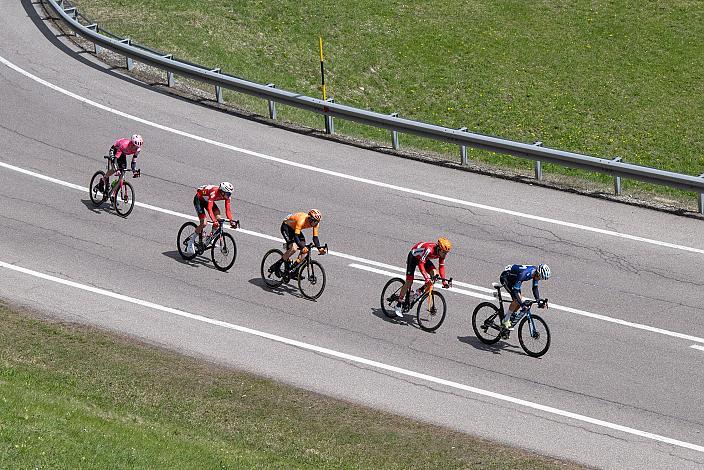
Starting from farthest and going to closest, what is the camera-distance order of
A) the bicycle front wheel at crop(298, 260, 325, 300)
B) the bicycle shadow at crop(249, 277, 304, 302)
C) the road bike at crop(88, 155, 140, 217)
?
the road bike at crop(88, 155, 140, 217) < the bicycle shadow at crop(249, 277, 304, 302) < the bicycle front wheel at crop(298, 260, 325, 300)

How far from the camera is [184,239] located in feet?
73.5

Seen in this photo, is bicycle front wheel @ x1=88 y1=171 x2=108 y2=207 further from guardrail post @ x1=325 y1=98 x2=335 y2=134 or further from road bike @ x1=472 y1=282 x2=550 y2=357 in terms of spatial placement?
road bike @ x1=472 y1=282 x2=550 y2=357

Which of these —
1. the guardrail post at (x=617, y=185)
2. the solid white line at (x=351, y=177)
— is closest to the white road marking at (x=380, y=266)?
the solid white line at (x=351, y=177)

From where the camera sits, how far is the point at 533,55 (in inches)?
1368

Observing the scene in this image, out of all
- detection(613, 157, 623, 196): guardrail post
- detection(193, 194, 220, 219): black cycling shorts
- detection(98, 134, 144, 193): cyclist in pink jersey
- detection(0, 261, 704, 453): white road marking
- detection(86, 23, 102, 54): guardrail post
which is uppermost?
detection(86, 23, 102, 54): guardrail post

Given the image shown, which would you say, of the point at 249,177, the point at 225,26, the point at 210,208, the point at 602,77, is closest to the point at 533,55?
the point at 602,77

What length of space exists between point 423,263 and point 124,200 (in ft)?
23.9

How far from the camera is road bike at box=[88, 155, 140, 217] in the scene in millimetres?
23562

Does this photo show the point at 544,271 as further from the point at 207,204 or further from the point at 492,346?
the point at 207,204

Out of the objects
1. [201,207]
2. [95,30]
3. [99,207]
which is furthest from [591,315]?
[95,30]

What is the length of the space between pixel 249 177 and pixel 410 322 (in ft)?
21.4

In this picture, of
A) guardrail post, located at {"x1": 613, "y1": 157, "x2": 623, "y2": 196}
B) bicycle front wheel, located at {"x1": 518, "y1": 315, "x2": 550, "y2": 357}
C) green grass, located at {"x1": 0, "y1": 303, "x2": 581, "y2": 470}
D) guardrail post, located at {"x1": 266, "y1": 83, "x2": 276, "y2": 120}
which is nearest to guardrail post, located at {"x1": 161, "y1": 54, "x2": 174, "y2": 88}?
guardrail post, located at {"x1": 266, "y1": 83, "x2": 276, "y2": 120}

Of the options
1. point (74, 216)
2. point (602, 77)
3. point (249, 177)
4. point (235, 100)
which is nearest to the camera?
point (74, 216)

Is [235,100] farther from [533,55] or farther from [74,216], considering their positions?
[533,55]
